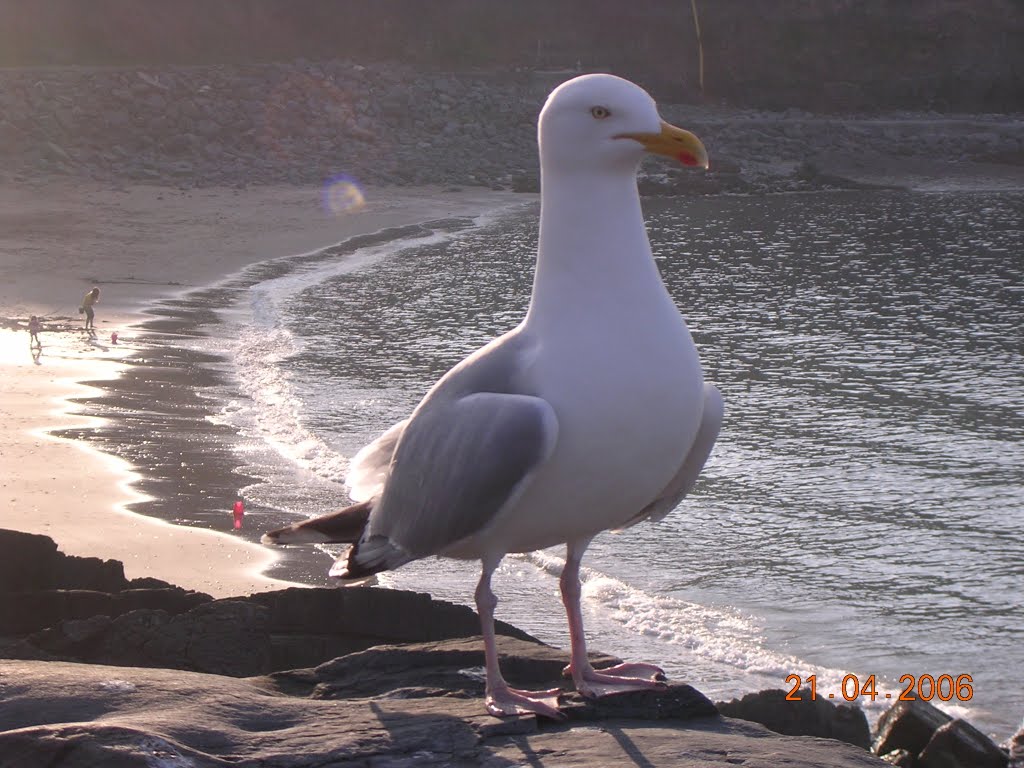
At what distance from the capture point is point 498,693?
4578 mm

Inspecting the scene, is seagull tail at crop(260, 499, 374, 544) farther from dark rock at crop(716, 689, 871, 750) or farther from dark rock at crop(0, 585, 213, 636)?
dark rock at crop(716, 689, 871, 750)

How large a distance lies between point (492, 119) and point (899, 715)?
56.7 meters

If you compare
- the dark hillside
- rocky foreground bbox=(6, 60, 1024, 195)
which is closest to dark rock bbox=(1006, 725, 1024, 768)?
rocky foreground bbox=(6, 60, 1024, 195)

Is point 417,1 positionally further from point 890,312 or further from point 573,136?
point 573,136

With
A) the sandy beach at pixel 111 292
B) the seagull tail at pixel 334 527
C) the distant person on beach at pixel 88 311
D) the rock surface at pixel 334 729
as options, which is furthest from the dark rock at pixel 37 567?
the distant person on beach at pixel 88 311

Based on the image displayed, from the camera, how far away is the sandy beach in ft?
32.0

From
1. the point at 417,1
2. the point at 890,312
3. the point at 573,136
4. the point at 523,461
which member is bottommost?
the point at 890,312

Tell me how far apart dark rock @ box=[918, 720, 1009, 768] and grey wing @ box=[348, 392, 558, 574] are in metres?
2.93

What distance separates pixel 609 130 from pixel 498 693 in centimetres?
189

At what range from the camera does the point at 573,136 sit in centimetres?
461

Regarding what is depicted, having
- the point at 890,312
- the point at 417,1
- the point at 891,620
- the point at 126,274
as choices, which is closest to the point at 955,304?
the point at 890,312

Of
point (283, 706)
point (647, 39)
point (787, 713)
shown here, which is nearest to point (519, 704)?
point (283, 706)
